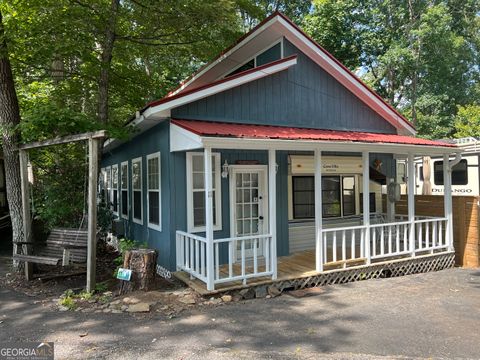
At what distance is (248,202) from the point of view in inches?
308

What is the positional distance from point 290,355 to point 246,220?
394 centimetres

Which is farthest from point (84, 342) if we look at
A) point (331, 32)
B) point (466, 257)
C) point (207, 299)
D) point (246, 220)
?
point (331, 32)

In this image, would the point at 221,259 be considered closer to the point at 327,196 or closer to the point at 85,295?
the point at 85,295

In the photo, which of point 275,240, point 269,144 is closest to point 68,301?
point 275,240

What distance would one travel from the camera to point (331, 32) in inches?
742

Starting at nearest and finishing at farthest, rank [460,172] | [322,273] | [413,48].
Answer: [322,273], [460,172], [413,48]

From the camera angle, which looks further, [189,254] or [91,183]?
[189,254]

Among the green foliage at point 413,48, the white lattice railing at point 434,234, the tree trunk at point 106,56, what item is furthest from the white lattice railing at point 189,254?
the green foliage at point 413,48

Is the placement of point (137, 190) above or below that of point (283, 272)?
above

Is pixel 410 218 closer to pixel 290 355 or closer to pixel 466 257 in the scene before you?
pixel 466 257

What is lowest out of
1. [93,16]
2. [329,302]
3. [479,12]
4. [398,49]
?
[329,302]

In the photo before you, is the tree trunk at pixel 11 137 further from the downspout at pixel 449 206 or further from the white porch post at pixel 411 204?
the downspout at pixel 449 206

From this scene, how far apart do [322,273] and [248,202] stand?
2.06 meters

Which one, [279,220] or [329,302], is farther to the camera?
[279,220]
